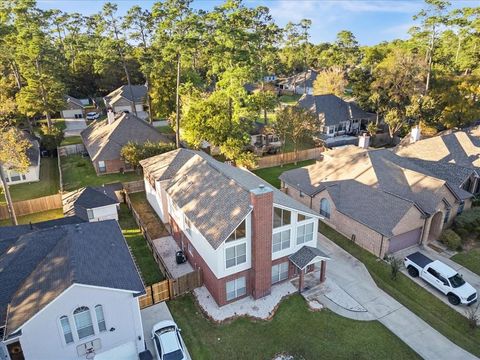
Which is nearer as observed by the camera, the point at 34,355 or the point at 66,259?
the point at 34,355

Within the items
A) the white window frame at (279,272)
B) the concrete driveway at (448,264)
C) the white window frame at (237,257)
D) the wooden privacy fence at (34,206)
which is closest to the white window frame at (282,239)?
the white window frame at (279,272)

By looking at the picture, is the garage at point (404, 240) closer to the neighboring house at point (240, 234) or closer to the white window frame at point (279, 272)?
the neighboring house at point (240, 234)

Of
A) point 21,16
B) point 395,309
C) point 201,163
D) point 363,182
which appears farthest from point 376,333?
point 21,16

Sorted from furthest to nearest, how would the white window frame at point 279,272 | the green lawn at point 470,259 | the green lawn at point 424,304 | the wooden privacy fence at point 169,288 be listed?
1. the green lawn at point 470,259
2. the white window frame at point 279,272
3. the wooden privacy fence at point 169,288
4. the green lawn at point 424,304

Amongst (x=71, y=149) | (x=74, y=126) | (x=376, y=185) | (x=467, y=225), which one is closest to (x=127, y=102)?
(x=74, y=126)

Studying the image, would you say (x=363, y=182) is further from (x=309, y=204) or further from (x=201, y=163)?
(x=201, y=163)

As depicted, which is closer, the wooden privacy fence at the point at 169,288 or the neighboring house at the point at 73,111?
the wooden privacy fence at the point at 169,288

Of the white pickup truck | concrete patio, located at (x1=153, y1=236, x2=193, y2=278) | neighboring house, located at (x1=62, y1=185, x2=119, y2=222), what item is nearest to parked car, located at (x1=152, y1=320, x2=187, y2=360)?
concrete patio, located at (x1=153, y1=236, x2=193, y2=278)
